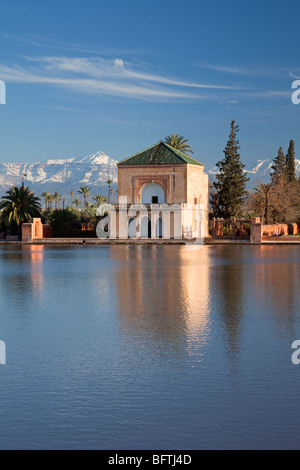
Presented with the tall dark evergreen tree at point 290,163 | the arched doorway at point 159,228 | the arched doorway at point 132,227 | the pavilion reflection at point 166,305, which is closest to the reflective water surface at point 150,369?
the pavilion reflection at point 166,305

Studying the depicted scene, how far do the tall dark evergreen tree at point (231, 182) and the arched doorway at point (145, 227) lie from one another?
9.61m

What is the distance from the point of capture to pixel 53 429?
21.8 feet

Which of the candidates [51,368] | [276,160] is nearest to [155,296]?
[51,368]

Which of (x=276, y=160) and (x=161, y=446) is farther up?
(x=276, y=160)

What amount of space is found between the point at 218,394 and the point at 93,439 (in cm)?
189

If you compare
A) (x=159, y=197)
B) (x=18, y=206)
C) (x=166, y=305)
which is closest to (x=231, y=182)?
(x=159, y=197)

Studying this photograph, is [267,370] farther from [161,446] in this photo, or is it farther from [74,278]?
[74,278]

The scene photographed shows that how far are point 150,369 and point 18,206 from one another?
47197 mm

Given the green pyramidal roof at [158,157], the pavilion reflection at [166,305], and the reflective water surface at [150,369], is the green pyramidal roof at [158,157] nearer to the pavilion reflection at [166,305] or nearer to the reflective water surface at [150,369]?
the pavilion reflection at [166,305]

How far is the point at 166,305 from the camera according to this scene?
14789mm

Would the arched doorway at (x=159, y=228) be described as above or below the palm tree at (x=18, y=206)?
below

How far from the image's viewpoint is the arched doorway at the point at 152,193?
180ft

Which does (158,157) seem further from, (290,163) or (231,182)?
(290,163)
